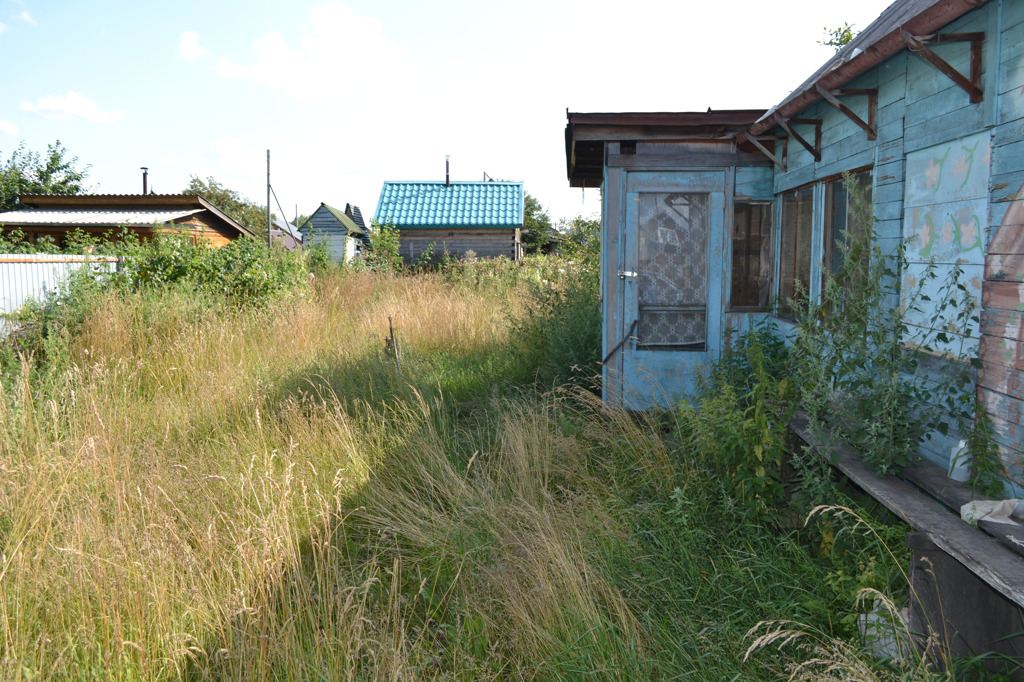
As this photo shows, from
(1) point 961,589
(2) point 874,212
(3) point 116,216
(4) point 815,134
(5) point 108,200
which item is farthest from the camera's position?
(5) point 108,200

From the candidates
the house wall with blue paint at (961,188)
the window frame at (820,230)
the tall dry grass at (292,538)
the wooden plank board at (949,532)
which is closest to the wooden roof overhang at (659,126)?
the window frame at (820,230)

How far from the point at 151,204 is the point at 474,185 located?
1025 cm

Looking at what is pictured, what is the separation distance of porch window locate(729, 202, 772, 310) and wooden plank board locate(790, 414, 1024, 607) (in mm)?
2800

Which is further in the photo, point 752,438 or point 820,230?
point 820,230

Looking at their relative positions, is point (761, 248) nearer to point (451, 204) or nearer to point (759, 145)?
point (759, 145)

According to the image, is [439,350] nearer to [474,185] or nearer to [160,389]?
[160,389]

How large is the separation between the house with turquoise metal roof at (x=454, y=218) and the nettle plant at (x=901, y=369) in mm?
17653

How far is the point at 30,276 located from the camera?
8.91 m

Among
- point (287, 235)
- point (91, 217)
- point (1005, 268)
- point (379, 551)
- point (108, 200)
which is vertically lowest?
point (379, 551)

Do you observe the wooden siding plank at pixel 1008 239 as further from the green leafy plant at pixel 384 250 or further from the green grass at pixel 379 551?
the green leafy plant at pixel 384 250

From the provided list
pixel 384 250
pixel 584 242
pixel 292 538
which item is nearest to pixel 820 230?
pixel 292 538

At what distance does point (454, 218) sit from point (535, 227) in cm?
1490

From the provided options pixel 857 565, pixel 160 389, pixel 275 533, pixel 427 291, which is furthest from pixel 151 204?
pixel 857 565

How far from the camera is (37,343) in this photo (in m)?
7.81
